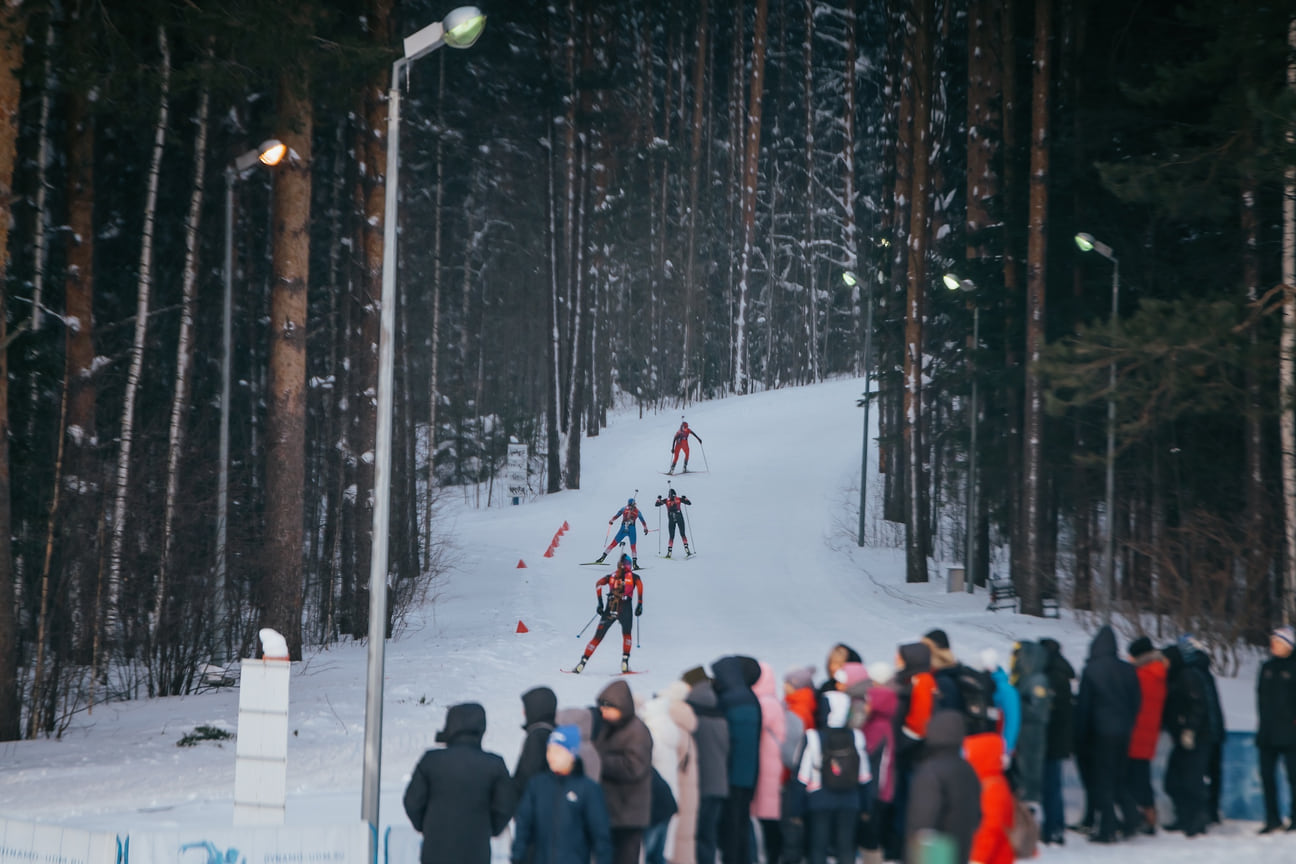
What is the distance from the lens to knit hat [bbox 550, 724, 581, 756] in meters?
6.31

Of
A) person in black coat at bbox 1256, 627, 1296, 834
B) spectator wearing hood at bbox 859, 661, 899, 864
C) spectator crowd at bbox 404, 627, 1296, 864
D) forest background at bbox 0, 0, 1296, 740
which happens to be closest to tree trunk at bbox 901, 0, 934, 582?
forest background at bbox 0, 0, 1296, 740

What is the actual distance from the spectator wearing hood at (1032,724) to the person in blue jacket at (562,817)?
14.0 feet

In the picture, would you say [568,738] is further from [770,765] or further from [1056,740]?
[1056,740]

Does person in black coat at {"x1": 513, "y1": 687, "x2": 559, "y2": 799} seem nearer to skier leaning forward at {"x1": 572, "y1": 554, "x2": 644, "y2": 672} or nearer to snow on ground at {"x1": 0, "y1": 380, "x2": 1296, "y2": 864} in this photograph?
snow on ground at {"x1": 0, "y1": 380, "x2": 1296, "y2": 864}

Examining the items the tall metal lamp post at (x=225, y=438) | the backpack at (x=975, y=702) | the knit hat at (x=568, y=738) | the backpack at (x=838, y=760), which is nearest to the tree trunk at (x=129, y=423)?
the tall metal lamp post at (x=225, y=438)

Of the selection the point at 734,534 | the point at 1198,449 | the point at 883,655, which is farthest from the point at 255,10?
the point at 734,534

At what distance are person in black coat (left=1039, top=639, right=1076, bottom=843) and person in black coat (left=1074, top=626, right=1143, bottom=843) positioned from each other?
0.15 m

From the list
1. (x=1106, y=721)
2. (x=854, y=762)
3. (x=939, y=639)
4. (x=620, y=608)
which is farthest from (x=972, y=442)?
(x=854, y=762)

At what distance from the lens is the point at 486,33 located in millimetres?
35500

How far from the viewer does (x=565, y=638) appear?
791 inches

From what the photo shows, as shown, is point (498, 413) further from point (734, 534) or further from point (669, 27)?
point (669, 27)

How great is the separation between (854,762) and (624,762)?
5.97ft

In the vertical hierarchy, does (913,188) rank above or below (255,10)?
above

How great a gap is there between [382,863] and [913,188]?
2436cm
